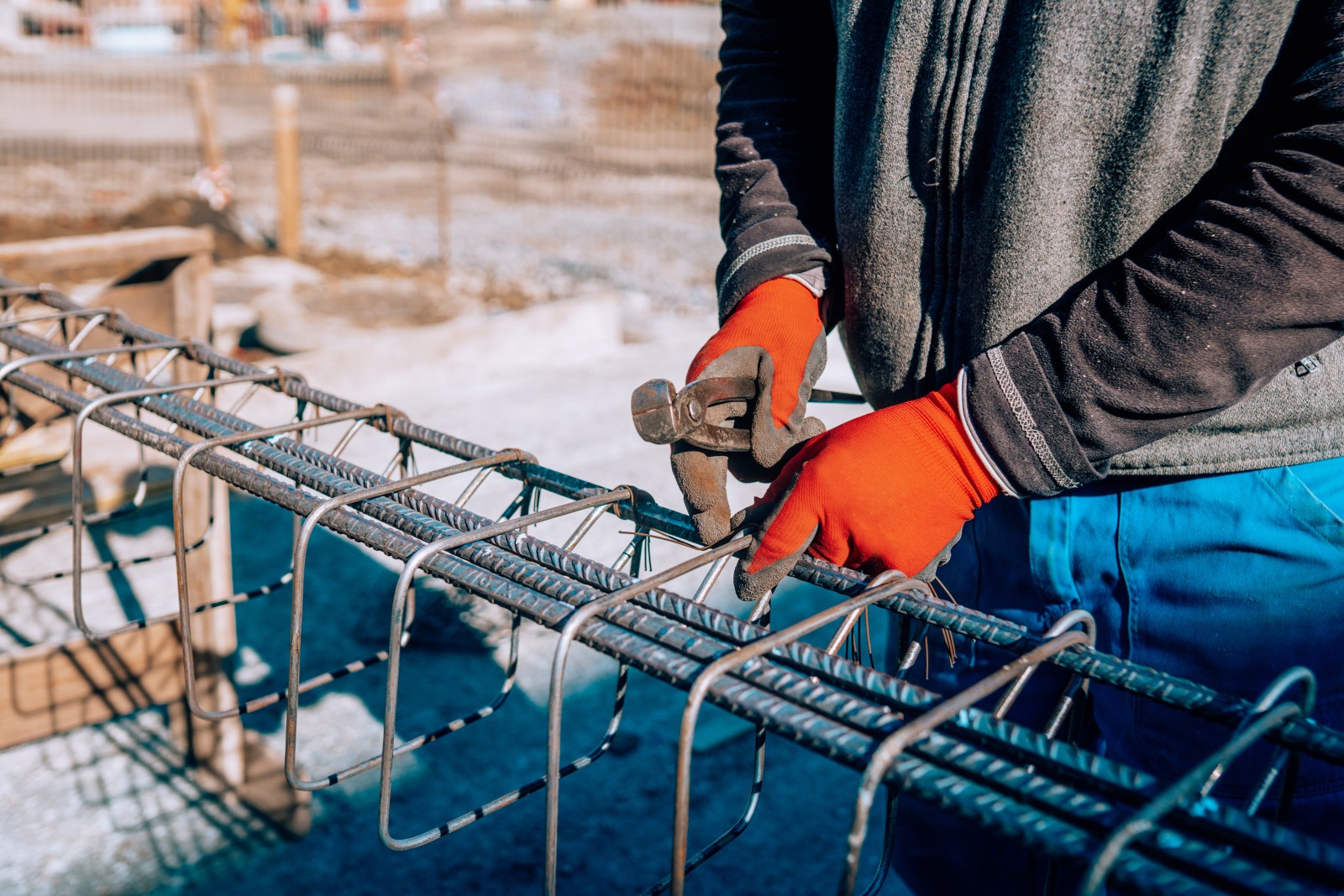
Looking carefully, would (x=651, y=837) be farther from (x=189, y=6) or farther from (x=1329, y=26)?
(x=189, y=6)

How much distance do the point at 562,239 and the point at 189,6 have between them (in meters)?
23.6

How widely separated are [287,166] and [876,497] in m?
7.72

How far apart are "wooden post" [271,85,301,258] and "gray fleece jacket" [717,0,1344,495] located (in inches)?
279

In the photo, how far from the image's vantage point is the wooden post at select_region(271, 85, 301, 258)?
7520mm

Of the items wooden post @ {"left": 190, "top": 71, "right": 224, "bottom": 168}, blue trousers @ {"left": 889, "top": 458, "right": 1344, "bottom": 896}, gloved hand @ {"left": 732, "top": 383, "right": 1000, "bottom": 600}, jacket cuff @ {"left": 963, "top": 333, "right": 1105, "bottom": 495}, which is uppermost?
wooden post @ {"left": 190, "top": 71, "right": 224, "bottom": 168}

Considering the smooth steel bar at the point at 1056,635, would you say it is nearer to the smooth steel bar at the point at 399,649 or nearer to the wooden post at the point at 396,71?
the smooth steel bar at the point at 399,649

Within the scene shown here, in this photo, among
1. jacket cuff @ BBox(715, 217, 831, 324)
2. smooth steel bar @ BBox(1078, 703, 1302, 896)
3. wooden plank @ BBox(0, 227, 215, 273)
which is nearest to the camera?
smooth steel bar @ BBox(1078, 703, 1302, 896)

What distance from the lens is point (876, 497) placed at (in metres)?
1.06

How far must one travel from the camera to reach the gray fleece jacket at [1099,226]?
1.01 metres

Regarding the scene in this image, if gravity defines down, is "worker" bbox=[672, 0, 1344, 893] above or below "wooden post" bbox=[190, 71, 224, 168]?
below

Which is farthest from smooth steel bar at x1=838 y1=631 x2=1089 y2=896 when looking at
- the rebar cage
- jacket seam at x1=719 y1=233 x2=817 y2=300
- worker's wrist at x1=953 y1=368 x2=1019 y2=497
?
jacket seam at x1=719 y1=233 x2=817 y2=300

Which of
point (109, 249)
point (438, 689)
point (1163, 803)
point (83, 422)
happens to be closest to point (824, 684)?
point (1163, 803)

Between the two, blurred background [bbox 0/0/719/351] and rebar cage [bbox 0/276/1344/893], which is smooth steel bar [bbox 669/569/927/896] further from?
blurred background [bbox 0/0/719/351]

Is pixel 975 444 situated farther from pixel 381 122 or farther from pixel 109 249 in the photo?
pixel 381 122
